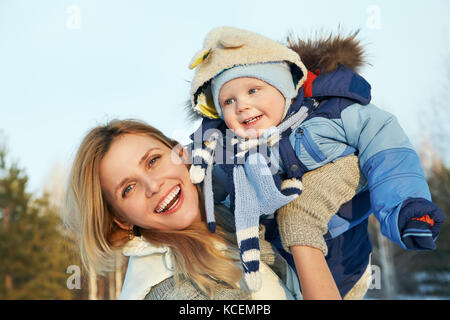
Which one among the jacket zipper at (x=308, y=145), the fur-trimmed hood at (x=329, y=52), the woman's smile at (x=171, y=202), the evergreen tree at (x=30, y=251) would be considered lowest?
the evergreen tree at (x=30, y=251)

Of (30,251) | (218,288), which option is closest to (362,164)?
(218,288)

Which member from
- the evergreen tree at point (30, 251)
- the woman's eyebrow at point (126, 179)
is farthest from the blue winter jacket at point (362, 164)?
the evergreen tree at point (30, 251)

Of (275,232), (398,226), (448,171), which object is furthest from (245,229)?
(448,171)

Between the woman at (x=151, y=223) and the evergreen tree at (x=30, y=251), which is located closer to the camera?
the woman at (x=151, y=223)

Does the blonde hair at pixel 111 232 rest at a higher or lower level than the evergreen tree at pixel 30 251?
higher

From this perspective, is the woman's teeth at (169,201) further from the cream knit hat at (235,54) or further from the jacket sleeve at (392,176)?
the jacket sleeve at (392,176)

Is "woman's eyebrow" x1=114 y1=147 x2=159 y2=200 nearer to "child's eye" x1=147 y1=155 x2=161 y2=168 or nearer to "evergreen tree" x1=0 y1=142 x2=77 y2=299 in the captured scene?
"child's eye" x1=147 y1=155 x2=161 y2=168

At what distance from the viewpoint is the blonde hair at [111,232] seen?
1751 mm

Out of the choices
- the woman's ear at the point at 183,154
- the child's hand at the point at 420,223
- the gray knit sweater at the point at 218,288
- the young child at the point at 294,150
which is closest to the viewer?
the child's hand at the point at 420,223

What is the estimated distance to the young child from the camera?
5.08 ft

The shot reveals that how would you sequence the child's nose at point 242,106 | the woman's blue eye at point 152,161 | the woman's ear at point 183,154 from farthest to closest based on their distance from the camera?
the woman's ear at point 183,154
the woman's blue eye at point 152,161
the child's nose at point 242,106

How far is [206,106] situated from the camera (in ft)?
6.75

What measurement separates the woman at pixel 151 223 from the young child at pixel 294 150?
4.9 inches

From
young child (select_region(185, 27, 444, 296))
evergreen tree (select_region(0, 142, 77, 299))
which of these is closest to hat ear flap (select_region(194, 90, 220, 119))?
young child (select_region(185, 27, 444, 296))
